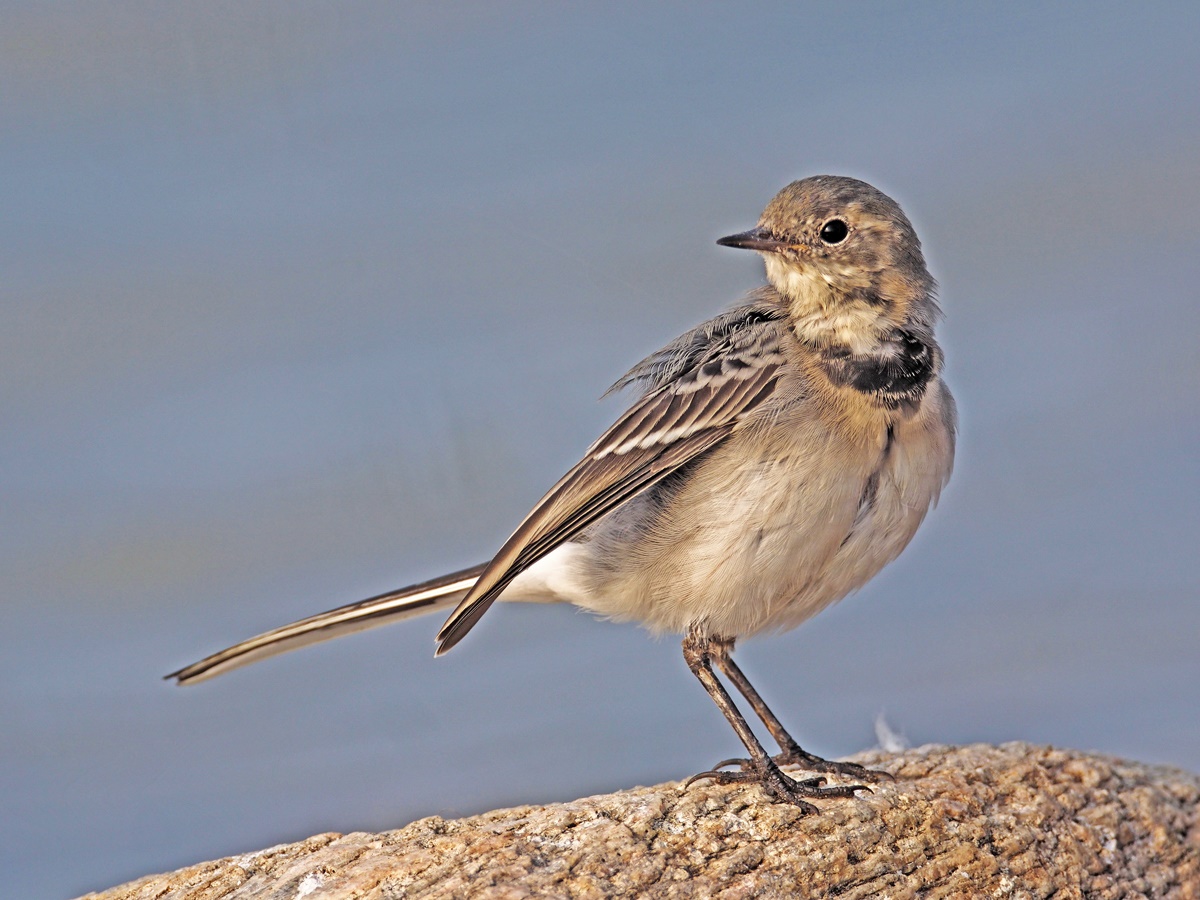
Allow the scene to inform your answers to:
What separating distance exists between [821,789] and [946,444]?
5.20ft

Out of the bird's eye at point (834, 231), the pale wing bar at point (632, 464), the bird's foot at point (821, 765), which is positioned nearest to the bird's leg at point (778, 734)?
the bird's foot at point (821, 765)

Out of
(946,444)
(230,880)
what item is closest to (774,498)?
(946,444)

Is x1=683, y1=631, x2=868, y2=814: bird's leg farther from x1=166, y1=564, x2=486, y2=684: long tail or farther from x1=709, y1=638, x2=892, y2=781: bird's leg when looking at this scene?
x1=166, y1=564, x2=486, y2=684: long tail

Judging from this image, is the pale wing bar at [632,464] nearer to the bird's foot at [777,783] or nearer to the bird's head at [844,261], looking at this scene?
the bird's head at [844,261]

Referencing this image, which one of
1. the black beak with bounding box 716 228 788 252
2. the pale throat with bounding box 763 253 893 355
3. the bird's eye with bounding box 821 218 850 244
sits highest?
the black beak with bounding box 716 228 788 252

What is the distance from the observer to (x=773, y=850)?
537cm

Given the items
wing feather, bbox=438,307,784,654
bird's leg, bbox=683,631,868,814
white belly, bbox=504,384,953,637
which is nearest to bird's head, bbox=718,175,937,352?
wing feather, bbox=438,307,784,654

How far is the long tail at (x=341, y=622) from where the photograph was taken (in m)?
6.36

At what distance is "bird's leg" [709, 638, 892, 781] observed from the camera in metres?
6.05

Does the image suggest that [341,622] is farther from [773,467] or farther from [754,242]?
[754,242]

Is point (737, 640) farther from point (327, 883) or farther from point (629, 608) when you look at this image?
point (327, 883)

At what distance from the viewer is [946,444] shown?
19.2 ft

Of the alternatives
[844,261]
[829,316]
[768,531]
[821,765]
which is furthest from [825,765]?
[844,261]

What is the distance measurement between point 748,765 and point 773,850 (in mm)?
571
